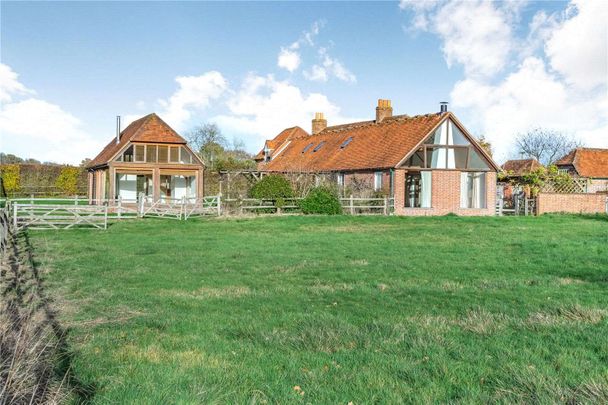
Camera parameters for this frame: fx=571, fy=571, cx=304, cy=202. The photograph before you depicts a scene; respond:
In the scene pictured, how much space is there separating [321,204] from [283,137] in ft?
93.7

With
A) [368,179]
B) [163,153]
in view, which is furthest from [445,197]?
[163,153]

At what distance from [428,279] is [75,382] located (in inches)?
282

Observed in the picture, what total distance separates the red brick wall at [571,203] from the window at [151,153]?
25086 mm

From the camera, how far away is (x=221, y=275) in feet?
37.1

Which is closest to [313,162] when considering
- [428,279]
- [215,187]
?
[215,187]

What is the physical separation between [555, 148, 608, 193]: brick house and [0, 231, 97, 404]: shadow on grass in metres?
53.8

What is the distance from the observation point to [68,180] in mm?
51906

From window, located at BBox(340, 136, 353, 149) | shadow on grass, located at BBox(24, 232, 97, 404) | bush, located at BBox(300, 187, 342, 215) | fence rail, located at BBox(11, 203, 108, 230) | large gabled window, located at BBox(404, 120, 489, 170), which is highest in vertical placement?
window, located at BBox(340, 136, 353, 149)

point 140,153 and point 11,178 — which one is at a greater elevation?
point 140,153

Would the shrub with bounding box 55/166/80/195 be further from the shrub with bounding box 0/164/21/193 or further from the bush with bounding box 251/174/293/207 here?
the bush with bounding box 251/174/293/207

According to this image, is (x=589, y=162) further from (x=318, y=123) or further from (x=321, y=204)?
(x=321, y=204)

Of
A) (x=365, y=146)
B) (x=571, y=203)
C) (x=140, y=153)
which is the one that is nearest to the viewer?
(x=571, y=203)

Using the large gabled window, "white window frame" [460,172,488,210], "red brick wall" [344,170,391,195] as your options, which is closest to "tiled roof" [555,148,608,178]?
"white window frame" [460,172,488,210]

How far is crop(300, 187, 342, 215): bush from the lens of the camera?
2902cm
